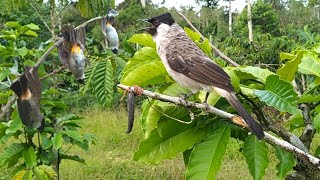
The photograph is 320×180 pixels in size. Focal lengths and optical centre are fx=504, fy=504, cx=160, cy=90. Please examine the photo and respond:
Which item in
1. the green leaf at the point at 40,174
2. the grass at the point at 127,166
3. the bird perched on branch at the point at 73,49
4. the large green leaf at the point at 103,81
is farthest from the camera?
the grass at the point at 127,166

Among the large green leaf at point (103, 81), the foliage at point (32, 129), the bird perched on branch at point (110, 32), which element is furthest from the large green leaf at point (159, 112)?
the foliage at point (32, 129)

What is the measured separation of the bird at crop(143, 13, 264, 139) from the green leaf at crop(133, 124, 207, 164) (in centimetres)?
10

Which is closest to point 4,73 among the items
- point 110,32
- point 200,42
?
point 110,32

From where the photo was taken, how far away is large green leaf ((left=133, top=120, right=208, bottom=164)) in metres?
1.13

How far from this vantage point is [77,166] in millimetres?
5395

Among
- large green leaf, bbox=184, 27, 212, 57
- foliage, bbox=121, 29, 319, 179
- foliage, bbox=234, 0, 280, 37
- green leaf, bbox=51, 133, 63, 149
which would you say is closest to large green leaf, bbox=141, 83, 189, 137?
foliage, bbox=121, 29, 319, 179

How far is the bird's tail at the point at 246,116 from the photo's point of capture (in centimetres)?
93

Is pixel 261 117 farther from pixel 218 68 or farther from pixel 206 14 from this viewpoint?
pixel 206 14

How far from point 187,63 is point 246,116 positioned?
0.30 meters

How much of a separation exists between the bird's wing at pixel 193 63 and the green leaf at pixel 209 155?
0.36 feet

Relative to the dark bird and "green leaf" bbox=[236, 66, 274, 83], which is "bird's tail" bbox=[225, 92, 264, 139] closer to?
"green leaf" bbox=[236, 66, 274, 83]

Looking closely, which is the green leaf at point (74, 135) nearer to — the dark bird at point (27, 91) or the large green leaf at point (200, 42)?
the dark bird at point (27, 91)

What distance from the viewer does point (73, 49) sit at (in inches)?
83.0

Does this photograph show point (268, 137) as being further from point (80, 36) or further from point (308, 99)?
point (80, 36)
